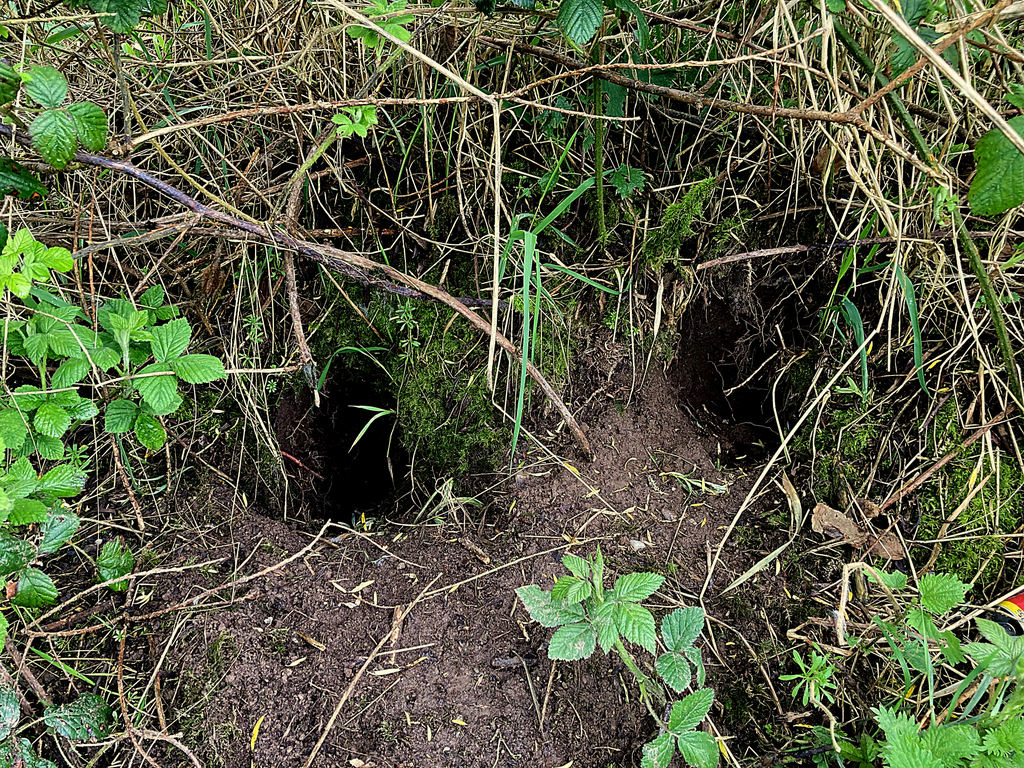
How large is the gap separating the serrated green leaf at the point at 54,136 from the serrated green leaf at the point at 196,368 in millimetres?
424

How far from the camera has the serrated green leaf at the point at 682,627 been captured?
1.40 m

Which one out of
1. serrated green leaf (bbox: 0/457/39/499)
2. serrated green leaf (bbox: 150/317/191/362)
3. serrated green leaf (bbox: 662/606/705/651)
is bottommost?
serrated green leaf (bbox: 662/606/705/651)

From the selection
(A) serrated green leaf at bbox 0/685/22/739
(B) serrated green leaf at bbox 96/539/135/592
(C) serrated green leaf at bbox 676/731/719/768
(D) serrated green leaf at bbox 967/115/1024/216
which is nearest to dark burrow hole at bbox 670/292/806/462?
(D) serrated green leaf at bbox 967/115/1024/216

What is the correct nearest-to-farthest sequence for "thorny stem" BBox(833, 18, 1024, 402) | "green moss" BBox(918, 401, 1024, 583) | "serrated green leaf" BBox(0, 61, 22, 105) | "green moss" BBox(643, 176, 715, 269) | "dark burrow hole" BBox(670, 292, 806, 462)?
"serrated green leaf" BBox(0, 61, 22, 105)
"thorny stem" BBox(833, 18, 1024, 402)
"green moss" BBox(918, 401, 1024, 583)
"green moss" BBox(643, 176, 715, 269)
"dark burrow hole" BBox(670, 292, 806, 462)

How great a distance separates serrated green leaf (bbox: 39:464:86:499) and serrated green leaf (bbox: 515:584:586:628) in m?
0.89

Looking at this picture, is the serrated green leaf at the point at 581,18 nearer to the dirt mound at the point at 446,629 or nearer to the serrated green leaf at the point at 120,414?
the dirt mound at the point at 446,629

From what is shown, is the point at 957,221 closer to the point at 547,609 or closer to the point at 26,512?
the point at 547,609

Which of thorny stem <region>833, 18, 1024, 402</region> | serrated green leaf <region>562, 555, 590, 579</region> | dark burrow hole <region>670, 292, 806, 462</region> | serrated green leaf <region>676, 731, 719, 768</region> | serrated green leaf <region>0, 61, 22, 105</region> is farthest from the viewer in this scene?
dark burrow hole <region>670, 292, 806, 462</region>

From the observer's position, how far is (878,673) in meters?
1.55

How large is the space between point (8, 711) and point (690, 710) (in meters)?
1.29

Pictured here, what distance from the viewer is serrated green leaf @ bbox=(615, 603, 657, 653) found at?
132 centimetres

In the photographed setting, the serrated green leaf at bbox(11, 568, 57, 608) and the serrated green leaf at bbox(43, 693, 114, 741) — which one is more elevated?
the serrated green leaf at bbox(11, 568, 57, 608)

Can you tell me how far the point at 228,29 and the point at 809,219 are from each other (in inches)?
67.9

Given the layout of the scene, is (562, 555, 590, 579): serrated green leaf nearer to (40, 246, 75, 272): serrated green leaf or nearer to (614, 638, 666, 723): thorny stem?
(614, 638, 666, 723): thorny stem
